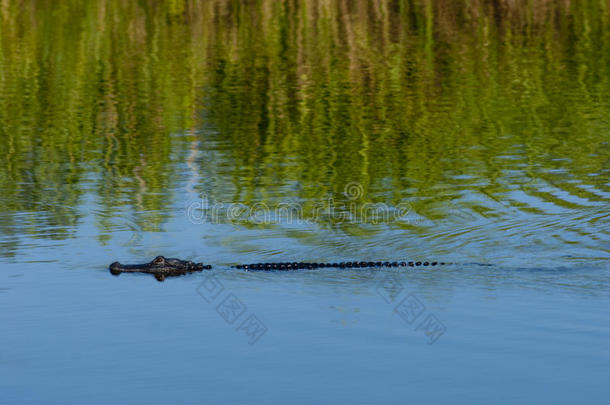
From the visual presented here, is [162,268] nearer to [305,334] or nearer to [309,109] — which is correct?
[305,334]

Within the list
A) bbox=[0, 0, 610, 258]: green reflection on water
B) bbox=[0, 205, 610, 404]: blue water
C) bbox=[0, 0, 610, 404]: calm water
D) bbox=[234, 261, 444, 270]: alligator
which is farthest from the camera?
bbox=[0, 0, 610, 258]: green reflection on water

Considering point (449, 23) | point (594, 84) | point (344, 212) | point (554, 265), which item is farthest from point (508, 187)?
point (449, 23)

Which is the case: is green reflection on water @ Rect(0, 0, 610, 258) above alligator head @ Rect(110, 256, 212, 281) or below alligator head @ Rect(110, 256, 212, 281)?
above

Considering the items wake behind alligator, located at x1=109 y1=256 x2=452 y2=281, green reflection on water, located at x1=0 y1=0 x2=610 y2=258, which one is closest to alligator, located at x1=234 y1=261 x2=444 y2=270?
wake behind alligator, located at x1=109 y1=256 x2=452 y2=281

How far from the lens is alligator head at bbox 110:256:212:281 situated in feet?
48.2

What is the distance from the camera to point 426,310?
12.8m

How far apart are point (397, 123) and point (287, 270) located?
11.1 m

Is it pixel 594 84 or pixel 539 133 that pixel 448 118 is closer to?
pixel 539 133

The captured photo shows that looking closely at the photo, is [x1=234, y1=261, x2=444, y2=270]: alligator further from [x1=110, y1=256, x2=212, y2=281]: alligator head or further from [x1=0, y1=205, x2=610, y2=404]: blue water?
[x1=110, y1=256, x2=212, y2=281]: alligator head

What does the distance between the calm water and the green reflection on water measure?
9 cm

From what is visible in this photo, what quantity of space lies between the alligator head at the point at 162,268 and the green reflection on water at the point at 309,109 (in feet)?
7.40

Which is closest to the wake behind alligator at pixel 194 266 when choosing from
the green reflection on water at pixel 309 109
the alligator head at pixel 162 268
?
the alligator head at pixel 162 268

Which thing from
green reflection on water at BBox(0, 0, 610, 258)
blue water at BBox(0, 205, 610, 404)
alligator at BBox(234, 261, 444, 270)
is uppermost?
green reflection on water at BBox(0, 0, 610, 258)

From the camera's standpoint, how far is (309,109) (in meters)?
26.5
